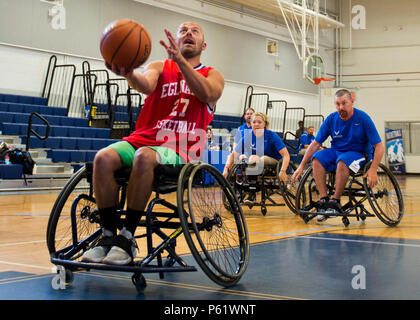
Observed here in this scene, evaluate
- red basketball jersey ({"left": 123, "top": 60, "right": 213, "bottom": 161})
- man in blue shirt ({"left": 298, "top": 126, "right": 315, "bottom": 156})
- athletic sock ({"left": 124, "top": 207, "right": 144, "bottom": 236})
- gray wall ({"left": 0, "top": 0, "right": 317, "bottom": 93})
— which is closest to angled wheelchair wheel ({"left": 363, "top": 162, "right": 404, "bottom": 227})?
red basketball jersey ({"left": 123, "top": 60, "right": 213, "bottom": 161})

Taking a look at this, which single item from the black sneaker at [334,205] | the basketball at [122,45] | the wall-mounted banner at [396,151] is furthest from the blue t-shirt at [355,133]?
the wall-mounted banner at [396,151]

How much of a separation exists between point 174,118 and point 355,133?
2.25 metres

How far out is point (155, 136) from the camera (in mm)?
2082

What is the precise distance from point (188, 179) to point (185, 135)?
0.85 ft

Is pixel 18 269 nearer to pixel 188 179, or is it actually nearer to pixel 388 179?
pixel 188 179

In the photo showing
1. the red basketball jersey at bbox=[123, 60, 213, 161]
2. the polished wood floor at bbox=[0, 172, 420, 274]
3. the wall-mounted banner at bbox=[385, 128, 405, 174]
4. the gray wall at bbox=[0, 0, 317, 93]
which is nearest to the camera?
the red basketball jersey at bbox=[123, 60, 213, 161]

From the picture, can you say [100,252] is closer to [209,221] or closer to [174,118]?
[209,221]

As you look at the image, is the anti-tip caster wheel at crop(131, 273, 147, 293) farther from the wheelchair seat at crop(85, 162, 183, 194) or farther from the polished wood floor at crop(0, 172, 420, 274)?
the polished wood floor at crop(0, 172, 420, 274)

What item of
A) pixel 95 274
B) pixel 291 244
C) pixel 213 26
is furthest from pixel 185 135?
pixel 213 26

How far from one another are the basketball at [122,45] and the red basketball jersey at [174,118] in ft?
0.91

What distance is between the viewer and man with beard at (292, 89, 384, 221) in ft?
12.9

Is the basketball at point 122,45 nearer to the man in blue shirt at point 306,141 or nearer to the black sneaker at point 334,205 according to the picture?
the black sneaker at point 334,205

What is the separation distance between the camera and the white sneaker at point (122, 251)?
1.77 meters

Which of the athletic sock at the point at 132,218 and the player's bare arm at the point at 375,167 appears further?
the player's bare arm at the point at 375,167
